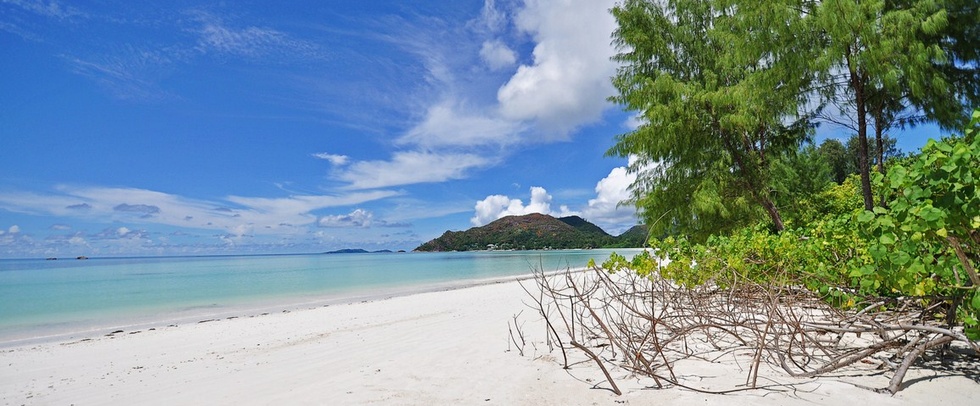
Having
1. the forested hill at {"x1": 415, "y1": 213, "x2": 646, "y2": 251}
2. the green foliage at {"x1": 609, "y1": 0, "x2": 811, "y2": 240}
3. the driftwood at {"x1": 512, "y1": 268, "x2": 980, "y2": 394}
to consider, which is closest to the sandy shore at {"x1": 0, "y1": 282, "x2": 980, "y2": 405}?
the driftwood at {"x1": 512, "y1": 268, "x2": 980, "y2": 394}

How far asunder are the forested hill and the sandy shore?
388 feet

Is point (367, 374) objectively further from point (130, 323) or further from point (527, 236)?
point (527, 236)

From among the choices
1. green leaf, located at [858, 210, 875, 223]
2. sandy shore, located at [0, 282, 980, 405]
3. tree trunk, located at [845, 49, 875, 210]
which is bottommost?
sandy shore, located at [0, 282, 980, 405]

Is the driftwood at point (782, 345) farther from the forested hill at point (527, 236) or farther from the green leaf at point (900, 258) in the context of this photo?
the forested hill at point (527, 236)

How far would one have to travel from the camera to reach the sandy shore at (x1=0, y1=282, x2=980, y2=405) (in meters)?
3.12

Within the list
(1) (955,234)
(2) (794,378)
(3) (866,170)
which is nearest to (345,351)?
(2) (794,378)

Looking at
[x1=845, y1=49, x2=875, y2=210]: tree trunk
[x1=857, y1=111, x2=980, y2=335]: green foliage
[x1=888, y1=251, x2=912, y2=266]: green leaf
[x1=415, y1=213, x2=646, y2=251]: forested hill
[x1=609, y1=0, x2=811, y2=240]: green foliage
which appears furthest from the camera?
[x1=415, y1=213, x2=646, y2=251]: forested hill

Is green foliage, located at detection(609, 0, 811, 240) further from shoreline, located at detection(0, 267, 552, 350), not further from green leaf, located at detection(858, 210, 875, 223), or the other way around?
green leaf, located at detection(858, 210, 875, 223)

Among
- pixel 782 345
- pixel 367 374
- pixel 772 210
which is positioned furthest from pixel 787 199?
pixel 367 374

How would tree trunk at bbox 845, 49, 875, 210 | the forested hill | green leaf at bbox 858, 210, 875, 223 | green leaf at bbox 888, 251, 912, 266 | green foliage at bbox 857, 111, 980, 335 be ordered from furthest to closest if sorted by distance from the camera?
1. the forested hill
2. tree trunk at bbox 845, 49, 875, 210
3. green leaf at bbox 858, 210, 875, 223
4. green leaf at bbox 888, 251, 912, 266
5. green foliage at bbox 857, 111, 980, 335

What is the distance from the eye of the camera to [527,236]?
13988 cm

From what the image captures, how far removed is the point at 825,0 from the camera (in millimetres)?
8992

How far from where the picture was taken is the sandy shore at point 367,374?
123 inches

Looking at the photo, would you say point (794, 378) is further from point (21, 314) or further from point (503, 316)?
point (21, 314)
